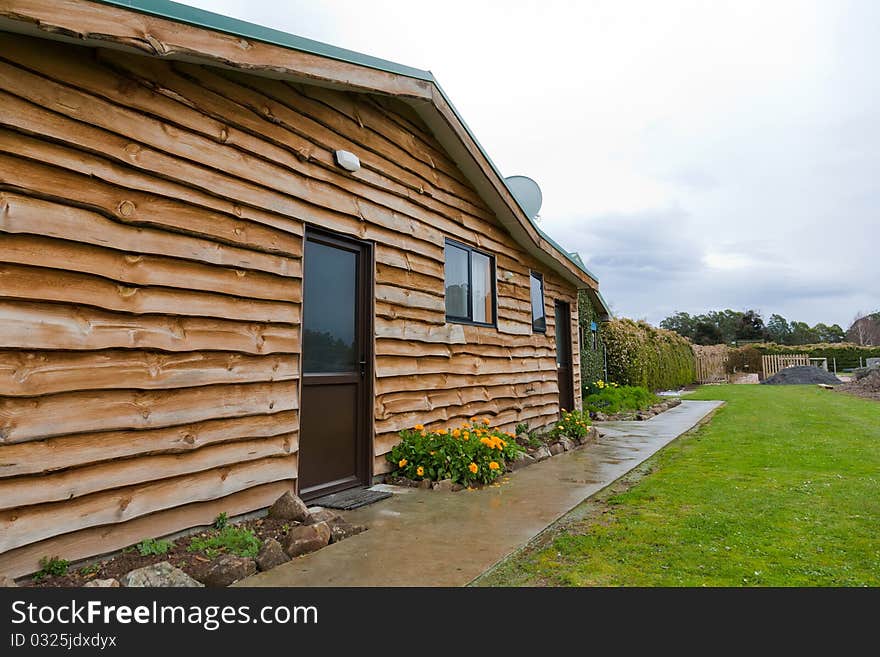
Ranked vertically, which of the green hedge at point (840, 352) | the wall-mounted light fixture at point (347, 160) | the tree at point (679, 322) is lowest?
the green hedge at point (840, 352)

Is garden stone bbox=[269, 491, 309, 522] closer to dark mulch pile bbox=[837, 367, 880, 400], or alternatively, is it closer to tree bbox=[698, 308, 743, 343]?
dark mulch pile bbox=[837, 367, 880, 400]

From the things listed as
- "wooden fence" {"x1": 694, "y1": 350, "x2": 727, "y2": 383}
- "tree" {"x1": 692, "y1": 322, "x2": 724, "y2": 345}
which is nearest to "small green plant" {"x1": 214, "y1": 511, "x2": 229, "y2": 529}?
"wooden fence" {"x1": 694, "y1": 350, "x2": 727, "y2": 383}

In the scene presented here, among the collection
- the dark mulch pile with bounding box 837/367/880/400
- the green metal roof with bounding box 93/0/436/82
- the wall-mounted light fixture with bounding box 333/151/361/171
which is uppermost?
the green metal roof with bounding box 93/0/436/82

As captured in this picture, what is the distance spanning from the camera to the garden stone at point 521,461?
18.9 ft

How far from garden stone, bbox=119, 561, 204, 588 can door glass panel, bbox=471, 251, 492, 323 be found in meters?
4.77

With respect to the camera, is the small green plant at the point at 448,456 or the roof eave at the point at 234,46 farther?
the small green plant at the point at 448,456

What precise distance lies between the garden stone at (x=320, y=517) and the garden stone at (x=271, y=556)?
476 millimetres

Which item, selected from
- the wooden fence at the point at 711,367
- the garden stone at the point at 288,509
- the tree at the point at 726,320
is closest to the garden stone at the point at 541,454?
the garden stone at the point at 288,509

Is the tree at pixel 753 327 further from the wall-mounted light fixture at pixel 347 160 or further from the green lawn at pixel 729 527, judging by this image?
the wall-mounted light fixture at pixel 347 160

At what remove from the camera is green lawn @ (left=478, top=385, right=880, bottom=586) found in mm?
2666

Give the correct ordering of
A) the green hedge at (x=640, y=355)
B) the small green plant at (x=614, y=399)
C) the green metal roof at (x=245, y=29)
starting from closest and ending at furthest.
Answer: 1. the green metal roof at (x=245, y=29)
2. the small green plant at (x=614, y=399)
3. the green hedge at (x=640, y=355)

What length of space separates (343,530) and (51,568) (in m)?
1.56

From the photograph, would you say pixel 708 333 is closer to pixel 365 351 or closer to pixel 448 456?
pixel 448 456
